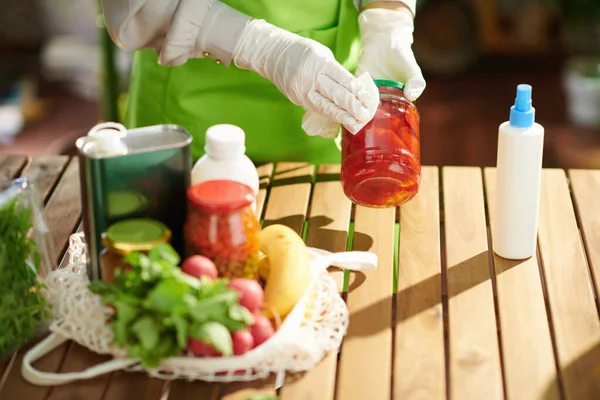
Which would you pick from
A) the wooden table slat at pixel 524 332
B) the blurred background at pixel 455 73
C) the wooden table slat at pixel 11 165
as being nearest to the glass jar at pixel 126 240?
the wooden table slat at pixel 524 332

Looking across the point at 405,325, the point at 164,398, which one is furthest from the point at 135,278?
the point at 405,325

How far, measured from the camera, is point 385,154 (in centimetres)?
146

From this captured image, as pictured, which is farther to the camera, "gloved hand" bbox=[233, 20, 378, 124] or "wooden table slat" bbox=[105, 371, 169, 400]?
"gloved hand" bbox=[233, 20, 378, 124]

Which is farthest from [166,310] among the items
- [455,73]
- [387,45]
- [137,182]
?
[455,73]

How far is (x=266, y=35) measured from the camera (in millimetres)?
1664

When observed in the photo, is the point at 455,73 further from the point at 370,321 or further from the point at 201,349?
the point at 201,349

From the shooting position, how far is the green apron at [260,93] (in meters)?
1.85

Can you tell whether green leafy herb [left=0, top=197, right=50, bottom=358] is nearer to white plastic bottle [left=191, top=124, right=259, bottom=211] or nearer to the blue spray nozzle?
white plastic bottle [left=191, top=124, right=259, bottom=211]

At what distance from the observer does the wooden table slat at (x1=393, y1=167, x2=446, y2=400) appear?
4.03ft

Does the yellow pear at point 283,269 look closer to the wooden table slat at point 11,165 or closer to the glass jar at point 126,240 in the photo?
the glass jar at point 126,240

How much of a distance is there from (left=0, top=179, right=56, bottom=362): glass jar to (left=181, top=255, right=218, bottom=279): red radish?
0.25 metres

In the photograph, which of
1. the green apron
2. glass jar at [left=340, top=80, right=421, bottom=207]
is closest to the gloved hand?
glass jar at [left=340, top=80, right=421, bottom=207]

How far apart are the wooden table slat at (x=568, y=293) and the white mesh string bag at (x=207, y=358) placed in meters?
0.33

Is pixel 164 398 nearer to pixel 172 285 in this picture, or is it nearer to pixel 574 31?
pixel 172 285
